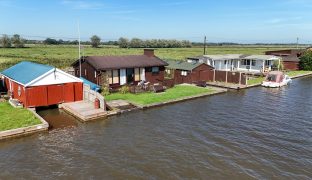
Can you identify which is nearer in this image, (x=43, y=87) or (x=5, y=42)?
(x=43, y=87)

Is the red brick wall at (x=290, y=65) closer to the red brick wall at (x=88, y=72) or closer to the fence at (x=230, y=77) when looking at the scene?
the fence at (x=230, y=77)

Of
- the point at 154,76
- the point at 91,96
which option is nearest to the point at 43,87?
the point at 91,96

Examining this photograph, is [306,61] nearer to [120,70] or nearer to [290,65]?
[290,65]

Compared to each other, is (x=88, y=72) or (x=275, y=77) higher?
(x=88, y=72)

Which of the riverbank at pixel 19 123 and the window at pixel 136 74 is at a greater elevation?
the window at pixel 136 74

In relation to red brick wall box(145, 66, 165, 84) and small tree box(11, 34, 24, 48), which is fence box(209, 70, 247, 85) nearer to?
red brick wall box(145, 66, 165, 84)

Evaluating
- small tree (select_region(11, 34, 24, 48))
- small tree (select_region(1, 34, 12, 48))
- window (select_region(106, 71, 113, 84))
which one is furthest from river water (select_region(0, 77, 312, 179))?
small tree (select_region(11, 34, 24, 48))

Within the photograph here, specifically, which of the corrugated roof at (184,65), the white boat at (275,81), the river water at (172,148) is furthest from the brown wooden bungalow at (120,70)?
the white boat at (275,81)
